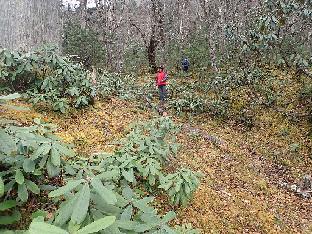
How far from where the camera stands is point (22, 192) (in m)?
2.77

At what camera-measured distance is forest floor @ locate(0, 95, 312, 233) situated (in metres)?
5.97

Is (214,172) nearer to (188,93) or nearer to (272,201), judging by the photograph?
(272,201)

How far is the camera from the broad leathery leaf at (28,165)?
2865 millimetres

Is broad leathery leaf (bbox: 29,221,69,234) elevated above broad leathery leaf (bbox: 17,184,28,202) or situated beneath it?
elevated above

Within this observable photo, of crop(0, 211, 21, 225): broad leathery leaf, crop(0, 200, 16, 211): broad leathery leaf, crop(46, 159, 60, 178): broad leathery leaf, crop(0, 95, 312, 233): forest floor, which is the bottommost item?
crop(0, 95, 312, 233): forest floor

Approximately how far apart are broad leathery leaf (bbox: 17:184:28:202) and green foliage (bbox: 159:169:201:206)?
242 centimetres

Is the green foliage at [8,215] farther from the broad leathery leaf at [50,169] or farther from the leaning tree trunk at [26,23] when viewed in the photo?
the leaning tree trunk at [26,23]

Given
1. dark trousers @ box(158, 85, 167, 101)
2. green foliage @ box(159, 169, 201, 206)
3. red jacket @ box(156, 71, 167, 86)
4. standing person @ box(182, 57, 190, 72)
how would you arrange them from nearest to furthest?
green foliage @ box(159, 169, 201, 206) → red jacket @ box(156, 71, 167, 86) → dark trousers @ box(158, 85, 167, 101) → standing person @ box(182, 57, 190, 72)

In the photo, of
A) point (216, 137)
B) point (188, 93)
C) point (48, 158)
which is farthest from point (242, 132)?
point (48, 158)

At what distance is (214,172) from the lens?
25.2 feet

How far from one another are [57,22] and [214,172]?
6670 mm

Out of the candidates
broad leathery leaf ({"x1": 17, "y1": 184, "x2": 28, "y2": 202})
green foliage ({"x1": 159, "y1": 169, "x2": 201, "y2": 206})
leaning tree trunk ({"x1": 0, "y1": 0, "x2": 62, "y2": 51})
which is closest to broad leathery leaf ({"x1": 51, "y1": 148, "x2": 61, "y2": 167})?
broad leathery leaf ({"x1": 17, "y1": 184, "x2": 28, "y2": 202})

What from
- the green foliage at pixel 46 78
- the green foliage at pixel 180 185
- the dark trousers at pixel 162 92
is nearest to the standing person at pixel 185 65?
the dark trousers at pixel 162 92

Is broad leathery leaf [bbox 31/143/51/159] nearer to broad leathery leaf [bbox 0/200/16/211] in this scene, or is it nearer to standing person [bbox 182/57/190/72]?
broad leathery leaf [bbox 0/200/16/211]
